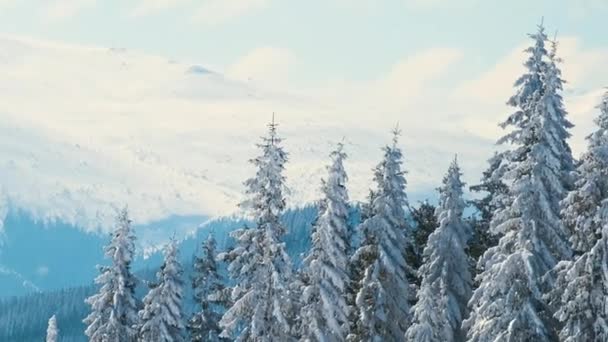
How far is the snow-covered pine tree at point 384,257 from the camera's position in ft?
137

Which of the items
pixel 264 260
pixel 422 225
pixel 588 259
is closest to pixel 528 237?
pixel 588 259

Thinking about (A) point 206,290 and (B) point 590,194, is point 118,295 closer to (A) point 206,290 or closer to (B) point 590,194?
(A) point 206,290

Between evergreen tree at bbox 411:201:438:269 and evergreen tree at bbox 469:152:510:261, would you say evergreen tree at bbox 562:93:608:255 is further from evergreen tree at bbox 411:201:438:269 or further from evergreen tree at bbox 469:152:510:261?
evergreen tree at bbox 411:201:438:269

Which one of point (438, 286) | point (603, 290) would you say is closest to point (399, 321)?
point (438, 286)

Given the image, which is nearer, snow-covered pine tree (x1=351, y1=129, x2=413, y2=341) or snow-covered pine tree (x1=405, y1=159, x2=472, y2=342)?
snow-covered pine tree (x1=351, y1=129, x2=413, y2=341)

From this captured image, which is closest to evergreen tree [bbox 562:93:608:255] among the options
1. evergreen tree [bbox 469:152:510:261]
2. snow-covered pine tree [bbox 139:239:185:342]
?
evergreen tree [bbox 469:152:510:261]

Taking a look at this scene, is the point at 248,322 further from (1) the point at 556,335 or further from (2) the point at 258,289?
(1) the point at 556,335

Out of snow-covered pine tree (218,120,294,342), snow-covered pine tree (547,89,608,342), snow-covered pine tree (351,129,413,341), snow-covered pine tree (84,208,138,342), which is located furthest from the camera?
snow-covered pine tree (84,208,138,342)

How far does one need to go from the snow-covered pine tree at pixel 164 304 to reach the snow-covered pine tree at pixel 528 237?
58.9 feet

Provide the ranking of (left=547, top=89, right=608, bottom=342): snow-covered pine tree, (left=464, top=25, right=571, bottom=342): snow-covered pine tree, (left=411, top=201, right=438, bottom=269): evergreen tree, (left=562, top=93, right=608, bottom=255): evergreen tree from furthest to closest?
(left=411, top=201, right=438, bottom=269): evergreen tree, (left=464, top=25, right=571, bottom=342): snow-covered pine tree, (left=562, top=93, right=608, bottom=255): evergreen tree, (left=547, top=89, right=608, bottom=342): snow-covered pine tree

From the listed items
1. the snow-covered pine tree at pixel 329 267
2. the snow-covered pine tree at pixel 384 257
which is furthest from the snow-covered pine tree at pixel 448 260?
the snow-covered pine tree at pixel 329 267

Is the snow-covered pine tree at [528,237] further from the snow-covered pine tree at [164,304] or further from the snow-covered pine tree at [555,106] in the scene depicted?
the snow-covered pine tree at [164,304]

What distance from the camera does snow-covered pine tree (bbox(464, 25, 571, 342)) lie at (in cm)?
3341

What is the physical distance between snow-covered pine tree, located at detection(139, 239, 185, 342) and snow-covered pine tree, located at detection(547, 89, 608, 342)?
2095 centimetres
